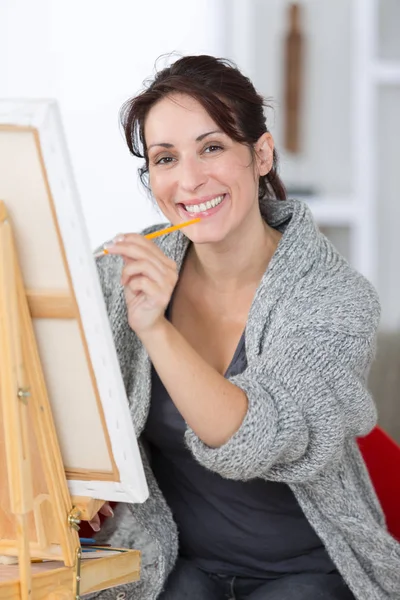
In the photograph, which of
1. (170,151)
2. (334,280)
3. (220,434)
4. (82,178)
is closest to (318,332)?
(334,280)

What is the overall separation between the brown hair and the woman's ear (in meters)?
0.01

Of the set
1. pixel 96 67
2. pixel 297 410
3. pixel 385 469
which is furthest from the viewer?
pixel 96 67

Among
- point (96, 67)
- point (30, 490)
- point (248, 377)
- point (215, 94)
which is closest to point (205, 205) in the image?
point (215, 94)

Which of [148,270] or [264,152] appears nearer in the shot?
[148,270]

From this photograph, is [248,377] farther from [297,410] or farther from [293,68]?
[293,68]

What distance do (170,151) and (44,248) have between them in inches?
18.8

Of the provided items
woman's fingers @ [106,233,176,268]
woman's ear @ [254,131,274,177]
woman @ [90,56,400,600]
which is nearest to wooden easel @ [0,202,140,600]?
woman's fingers @ [106,233,176,268]

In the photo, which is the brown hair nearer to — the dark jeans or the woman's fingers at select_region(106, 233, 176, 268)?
the woman's fingers at select_region(106, 233, 176, 268)

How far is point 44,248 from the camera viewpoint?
40.7 inches

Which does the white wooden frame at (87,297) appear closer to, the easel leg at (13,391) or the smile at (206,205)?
the easel leg at (13,391)

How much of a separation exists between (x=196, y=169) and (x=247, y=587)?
660mm

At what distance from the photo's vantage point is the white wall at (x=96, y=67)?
9.62 feet

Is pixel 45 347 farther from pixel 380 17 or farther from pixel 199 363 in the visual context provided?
pixel 380 17

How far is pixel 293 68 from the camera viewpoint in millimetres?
2998
